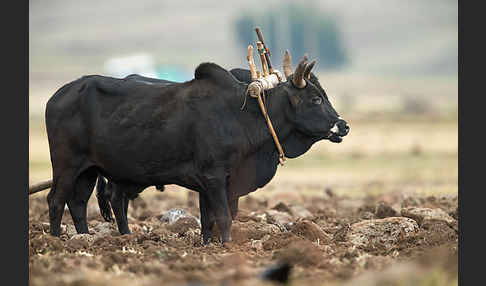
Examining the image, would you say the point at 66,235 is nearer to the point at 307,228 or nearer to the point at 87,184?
the point at 87,184

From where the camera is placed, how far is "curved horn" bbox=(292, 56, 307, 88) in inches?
468

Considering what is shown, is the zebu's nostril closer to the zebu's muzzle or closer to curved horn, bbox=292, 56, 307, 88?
the zebu's muzzle

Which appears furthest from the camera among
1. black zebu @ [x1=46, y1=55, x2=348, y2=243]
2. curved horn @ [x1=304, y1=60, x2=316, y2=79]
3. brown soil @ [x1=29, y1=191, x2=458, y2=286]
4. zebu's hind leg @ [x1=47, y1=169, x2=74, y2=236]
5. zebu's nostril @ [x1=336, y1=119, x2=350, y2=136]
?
zebu's hind leg @ [x1=47, y1=169, x2=74, y2=236]

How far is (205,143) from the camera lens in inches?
462

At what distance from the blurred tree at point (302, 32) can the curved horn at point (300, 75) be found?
346ft

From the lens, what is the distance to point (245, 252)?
10758 millimetres

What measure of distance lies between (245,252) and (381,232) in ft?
6.09

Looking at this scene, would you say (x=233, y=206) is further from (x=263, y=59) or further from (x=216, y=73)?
(x=263, y=59)

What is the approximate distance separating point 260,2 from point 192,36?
15036 millimetres

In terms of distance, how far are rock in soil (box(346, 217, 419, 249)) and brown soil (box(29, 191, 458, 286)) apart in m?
0.04

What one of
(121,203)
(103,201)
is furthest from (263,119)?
(103,201)

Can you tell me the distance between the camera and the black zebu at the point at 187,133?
1182cm

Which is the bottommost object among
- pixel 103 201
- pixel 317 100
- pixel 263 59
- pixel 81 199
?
pixel 103 201

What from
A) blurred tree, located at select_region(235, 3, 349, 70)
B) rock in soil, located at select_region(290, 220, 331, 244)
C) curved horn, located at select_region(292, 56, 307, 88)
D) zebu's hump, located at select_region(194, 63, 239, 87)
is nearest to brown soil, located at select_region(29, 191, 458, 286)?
rock in soil, located at select_region(290, 220, 331, 244)
